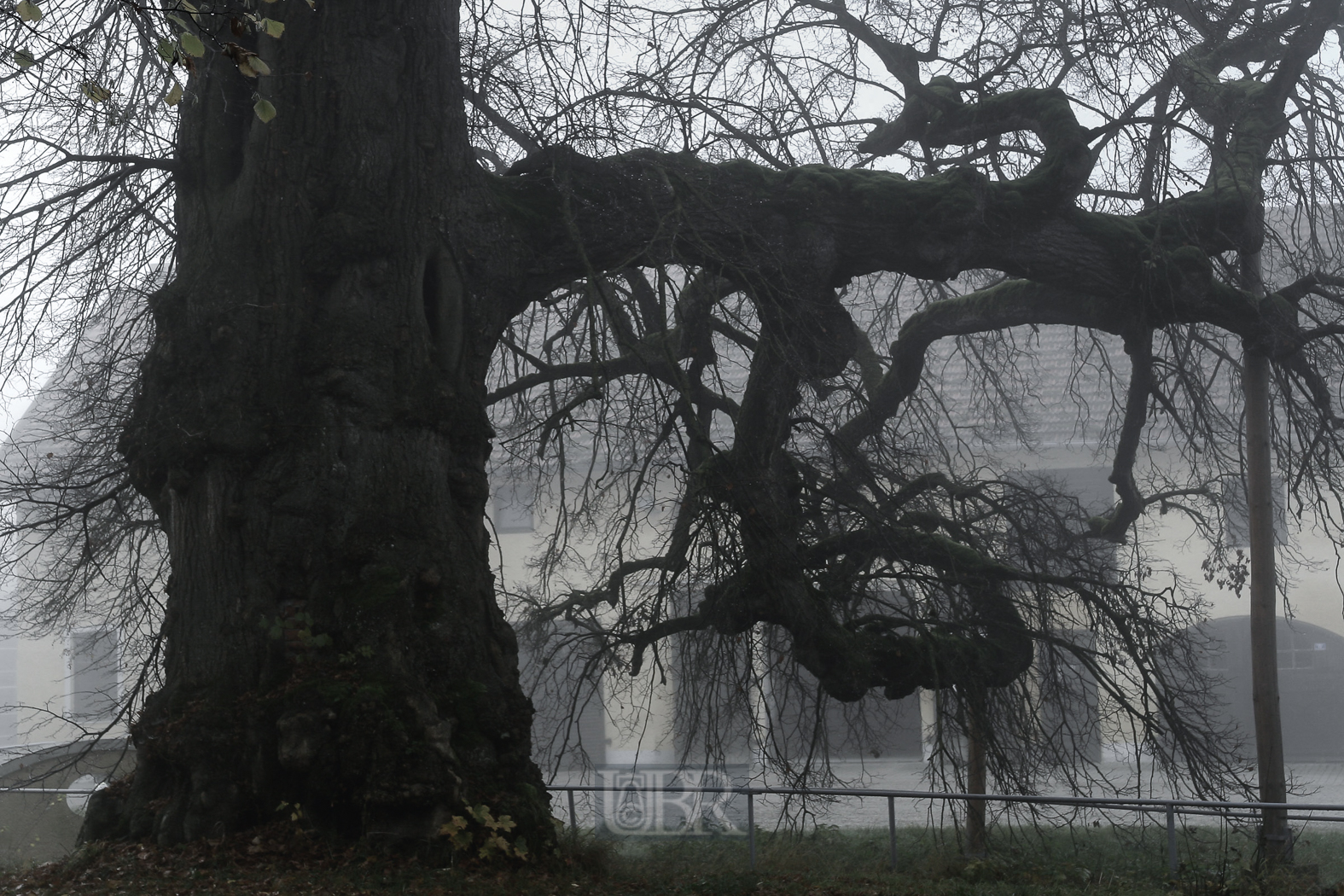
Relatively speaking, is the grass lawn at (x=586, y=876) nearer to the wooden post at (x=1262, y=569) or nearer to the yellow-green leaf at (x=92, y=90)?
the wooden post at (x=1262, y=569)

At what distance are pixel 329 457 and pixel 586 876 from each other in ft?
7.20

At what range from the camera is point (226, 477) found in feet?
19.0

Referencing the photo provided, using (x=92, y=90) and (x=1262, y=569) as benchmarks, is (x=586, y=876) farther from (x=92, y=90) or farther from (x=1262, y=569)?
(x=1262, y=569)

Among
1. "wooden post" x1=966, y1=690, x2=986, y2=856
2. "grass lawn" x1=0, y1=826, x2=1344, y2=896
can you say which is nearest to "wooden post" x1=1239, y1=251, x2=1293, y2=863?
"grass lawn" x1=0, y1=826, x2=1344, y2=896

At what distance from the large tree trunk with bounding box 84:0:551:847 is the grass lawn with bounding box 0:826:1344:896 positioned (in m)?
0.20

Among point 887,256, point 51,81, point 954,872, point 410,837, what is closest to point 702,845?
point 954,872

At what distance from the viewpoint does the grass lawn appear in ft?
15.5

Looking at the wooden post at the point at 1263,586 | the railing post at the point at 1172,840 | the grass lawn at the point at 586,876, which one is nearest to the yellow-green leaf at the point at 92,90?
the grass lawn at the point at 586,876

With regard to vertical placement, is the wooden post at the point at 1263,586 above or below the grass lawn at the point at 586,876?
above

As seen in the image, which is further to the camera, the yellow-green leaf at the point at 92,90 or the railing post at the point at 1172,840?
the railing post at the point at 1172,840

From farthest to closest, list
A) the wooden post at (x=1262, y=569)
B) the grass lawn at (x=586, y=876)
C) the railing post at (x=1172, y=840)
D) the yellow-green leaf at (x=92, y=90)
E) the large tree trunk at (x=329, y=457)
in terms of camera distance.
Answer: the wooden post at (x=1262, y=569) → the railing post at (x=1172, y=840) → the large tree trunk at (x=329, y=457) → the grass lawn at (x=586, y=876) → the yellow-green leaf at (x=92, y=90)

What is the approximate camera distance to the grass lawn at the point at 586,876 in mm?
4730

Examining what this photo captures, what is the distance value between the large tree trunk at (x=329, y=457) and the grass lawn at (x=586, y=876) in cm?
20

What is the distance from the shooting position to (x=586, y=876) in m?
5.46
